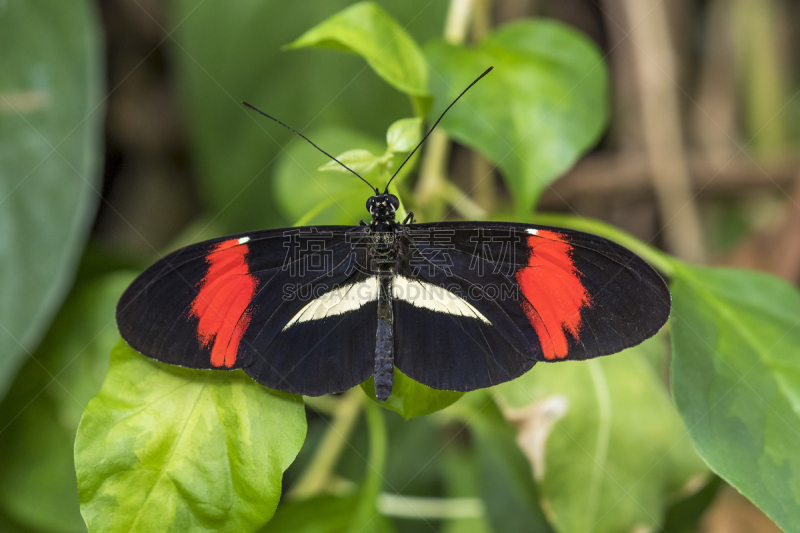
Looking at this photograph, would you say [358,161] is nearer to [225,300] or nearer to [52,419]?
[225,300]

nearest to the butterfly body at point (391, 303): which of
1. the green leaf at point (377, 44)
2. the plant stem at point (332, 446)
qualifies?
the green leaf at point (377, 44)

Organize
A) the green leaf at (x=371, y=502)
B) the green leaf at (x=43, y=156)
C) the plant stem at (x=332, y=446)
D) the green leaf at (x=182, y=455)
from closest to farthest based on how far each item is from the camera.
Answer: the green leaf at (x=182, y=455) < the green leaf at (x=371, y=502) < the green leaf at (x=43, y=156) < the plant stem at (x=332, y=446)

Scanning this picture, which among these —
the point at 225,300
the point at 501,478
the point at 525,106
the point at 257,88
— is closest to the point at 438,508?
the point at 501,478

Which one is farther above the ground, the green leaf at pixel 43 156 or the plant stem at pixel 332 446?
the green leaf at pixel 43 156

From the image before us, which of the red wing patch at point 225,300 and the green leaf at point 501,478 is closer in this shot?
the red wing patch at point 225,300

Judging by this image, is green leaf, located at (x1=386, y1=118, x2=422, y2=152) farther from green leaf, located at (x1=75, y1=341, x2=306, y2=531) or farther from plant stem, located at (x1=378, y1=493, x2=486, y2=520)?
plant stem, located at (x1=378, y1=493, x2=486, y2=520)

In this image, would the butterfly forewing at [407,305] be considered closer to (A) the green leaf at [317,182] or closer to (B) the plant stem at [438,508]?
(A) the green leaf at [317,182]

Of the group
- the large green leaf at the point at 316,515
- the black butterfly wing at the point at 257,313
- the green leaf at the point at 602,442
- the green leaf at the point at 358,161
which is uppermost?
the green leaf at the point at 358,161
